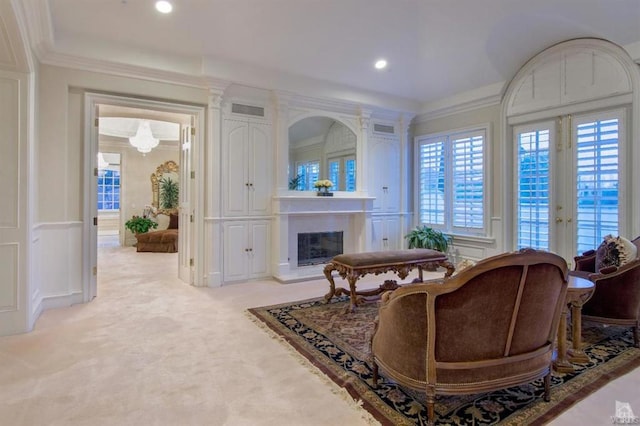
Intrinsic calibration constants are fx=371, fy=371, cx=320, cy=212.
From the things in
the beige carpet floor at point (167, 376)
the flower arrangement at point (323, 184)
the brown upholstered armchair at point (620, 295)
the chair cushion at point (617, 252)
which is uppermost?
the flower arrangement at point (323, 184)

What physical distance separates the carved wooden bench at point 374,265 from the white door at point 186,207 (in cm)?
222

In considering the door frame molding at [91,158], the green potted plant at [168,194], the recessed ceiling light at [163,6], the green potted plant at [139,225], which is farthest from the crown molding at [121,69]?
the green potted plant at [168,194]

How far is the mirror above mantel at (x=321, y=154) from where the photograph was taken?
19.1 ft

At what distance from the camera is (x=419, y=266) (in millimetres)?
4320

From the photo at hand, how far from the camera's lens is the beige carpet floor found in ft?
6.77

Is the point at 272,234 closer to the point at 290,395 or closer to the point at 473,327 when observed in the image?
the point at 290,395

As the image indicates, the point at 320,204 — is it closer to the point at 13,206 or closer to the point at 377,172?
the point at 377,172

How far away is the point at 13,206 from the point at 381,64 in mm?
4663

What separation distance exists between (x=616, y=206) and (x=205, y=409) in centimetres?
492

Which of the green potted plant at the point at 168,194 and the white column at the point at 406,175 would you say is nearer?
the white column at the point at 406,175

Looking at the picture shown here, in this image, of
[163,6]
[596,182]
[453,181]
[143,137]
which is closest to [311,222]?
[453,181]

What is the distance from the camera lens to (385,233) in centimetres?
674

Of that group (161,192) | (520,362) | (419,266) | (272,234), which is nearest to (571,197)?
(419,266)

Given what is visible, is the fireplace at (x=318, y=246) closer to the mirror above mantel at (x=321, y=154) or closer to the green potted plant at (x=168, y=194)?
the mirror above mantel at (x=321, y=154)
